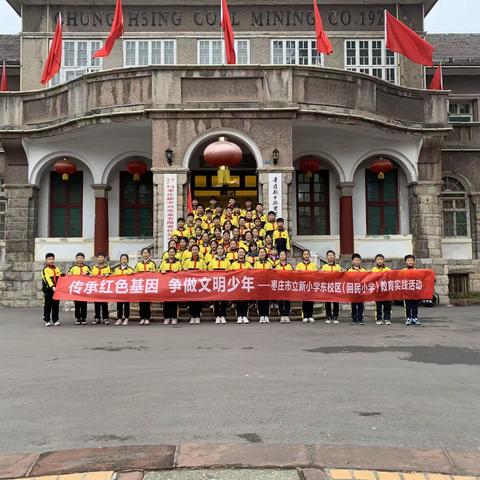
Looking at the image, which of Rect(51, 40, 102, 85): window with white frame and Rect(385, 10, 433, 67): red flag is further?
Rect(51, 40, 102, 85): window with white frame

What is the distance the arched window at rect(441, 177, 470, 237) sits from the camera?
2181cm

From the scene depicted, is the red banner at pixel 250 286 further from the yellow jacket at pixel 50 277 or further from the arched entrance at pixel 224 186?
the arched entrance at pixel 224 186

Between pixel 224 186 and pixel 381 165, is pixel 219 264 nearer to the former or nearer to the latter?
pixel 224 186

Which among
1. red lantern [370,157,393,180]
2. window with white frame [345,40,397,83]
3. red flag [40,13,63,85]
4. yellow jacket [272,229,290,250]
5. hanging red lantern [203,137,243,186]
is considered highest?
window with white frame [345,40,397,83]

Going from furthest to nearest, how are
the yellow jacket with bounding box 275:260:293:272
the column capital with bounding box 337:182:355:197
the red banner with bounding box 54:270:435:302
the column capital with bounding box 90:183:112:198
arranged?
the column capital with bounding box 90:183:112:198
the column capital with bounding box 337:182:355:197
the yellow jacket with bounding box 275:260:293:272
the red banner with bounding box 54:270:435:302

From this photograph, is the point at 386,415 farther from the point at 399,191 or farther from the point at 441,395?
the point at 399,191

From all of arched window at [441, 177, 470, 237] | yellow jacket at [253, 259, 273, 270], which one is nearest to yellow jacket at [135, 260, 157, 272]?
yellow jacket at [253, 259, 273, 270]

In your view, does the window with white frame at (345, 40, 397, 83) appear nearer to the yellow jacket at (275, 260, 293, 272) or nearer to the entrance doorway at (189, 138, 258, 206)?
the entrance doorway at (189, 138, 258, 206)

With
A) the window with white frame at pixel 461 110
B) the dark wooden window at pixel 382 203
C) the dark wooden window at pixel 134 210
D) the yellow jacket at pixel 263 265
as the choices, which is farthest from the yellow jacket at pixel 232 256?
the window with white frame at pixel 461 110

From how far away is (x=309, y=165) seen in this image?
65.0 ft

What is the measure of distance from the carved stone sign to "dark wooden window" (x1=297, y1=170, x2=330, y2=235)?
20.5 feet

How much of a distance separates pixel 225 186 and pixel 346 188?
4.60m

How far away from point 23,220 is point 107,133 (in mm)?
4683

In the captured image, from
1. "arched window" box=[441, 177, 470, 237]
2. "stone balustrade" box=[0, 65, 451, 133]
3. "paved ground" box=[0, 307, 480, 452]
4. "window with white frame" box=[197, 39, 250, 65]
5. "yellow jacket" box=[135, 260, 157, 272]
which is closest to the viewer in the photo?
"paved ground" box=[0, 307, 480, 452]
